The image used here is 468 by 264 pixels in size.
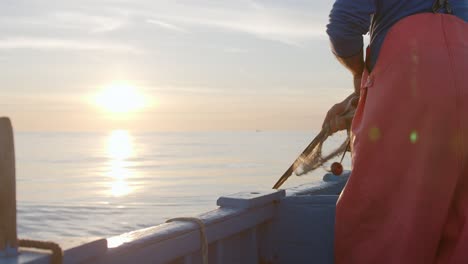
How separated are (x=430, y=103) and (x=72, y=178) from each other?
164 feet

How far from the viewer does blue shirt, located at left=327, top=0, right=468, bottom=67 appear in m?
2.38

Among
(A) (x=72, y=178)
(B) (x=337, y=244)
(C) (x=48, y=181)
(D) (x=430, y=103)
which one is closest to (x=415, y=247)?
(B) (x=337, y=244)

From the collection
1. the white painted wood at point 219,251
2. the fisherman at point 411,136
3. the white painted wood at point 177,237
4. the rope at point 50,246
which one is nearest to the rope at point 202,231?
the white painted wood at point 177,237

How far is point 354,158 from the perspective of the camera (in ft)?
8.09

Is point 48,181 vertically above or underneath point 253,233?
underneath

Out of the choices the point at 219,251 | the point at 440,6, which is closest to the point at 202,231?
the point at 219,251

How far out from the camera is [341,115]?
3.15 metres

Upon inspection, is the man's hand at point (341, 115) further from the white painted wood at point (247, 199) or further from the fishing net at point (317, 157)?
the white painted wood at point (247, 199)

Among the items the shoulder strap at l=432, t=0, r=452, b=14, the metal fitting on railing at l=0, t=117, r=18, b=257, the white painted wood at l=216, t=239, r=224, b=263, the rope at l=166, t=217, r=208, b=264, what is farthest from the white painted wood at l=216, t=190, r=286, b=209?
the metal fitting on railing at l=0, t=117, r=18, b=257

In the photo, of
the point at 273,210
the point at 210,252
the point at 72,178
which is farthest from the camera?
the point at 72,178

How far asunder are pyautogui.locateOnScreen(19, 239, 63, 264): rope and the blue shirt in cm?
148

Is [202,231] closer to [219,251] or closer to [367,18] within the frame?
[219,251]

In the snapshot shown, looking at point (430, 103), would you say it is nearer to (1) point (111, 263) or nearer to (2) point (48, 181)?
(1) point (111, 263)

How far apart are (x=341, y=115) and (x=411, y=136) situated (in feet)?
2.84
